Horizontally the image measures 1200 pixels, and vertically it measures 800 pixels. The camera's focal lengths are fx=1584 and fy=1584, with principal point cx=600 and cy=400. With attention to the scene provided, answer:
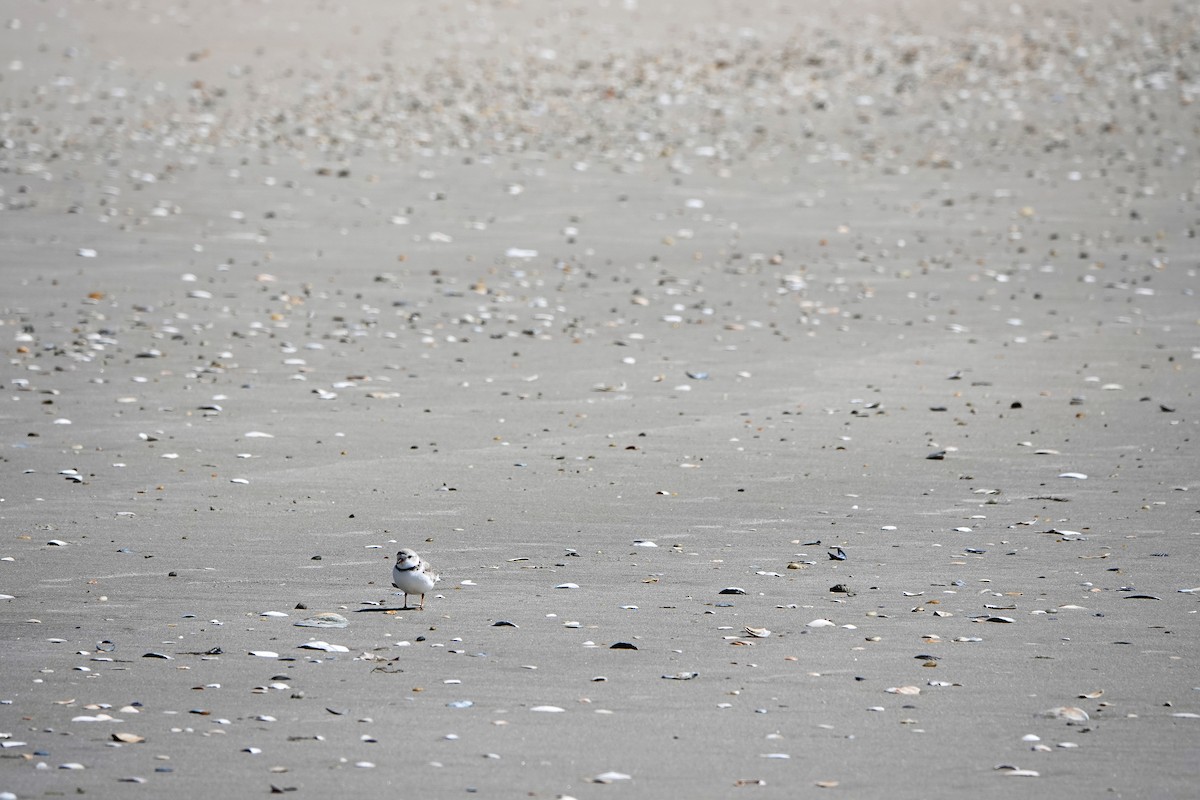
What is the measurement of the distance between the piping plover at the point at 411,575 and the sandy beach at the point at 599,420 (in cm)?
27

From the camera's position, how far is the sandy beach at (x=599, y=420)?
6.26 m

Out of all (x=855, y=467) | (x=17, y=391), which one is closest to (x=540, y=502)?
(x=855, y=467)

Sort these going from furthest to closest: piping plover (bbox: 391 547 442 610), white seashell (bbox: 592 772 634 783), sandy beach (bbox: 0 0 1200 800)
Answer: piping plover (bbox: 391 547 442 610) → sandy beach (bbox: 0 0 1200 800) → white seashell (bbox: 592 772 634 783)

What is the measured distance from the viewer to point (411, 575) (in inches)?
296

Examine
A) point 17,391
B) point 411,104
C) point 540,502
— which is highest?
point 411,104

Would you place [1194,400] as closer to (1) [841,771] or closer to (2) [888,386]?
(2) [888,386]

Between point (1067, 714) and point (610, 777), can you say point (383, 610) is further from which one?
point (1067, 714)

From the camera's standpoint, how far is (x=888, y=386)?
43.6 feet

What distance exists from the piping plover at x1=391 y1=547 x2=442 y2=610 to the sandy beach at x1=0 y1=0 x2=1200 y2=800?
10.8 inches

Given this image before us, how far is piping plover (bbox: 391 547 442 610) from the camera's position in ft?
24.6

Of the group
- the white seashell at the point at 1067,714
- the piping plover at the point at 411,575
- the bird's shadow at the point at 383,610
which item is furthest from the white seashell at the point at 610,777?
the bird's shadow at the point at 383,610

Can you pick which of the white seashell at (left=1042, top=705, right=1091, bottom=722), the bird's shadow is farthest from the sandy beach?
the bird's shadow

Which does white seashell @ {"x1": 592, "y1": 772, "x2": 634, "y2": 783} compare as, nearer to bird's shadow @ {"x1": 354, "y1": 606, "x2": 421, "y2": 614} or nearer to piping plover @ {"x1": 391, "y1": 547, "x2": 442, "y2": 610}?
piping plover @ {"x1": 391, "y1": 547, "x2": 442, "y2": 610}

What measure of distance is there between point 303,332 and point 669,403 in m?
3.90
